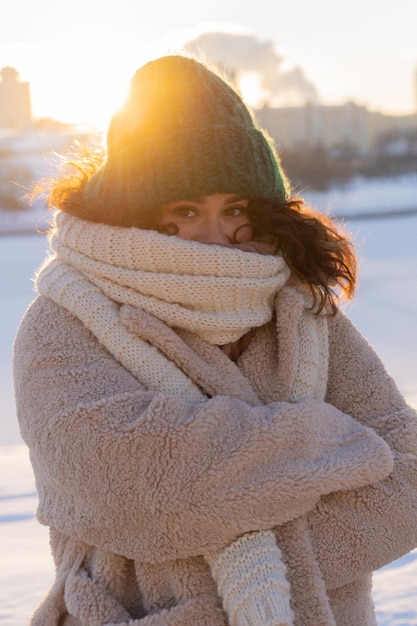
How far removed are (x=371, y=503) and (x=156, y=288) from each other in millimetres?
463

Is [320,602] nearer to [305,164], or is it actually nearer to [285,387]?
[285,387]

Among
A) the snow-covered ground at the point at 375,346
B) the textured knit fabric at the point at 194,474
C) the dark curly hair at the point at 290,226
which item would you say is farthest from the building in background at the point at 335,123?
the textured knit fabric at the point at 194,474

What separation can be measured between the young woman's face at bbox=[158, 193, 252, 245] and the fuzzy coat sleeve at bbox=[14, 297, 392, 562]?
25cm

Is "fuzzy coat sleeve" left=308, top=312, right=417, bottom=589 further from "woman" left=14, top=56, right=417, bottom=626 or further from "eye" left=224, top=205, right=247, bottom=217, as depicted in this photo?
"eye" left=224, top=205, right=247, bottom=217

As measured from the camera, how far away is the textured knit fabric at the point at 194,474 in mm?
1362

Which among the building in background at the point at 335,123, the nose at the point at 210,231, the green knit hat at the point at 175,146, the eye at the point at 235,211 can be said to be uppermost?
the green knit hat at the point at 175,146

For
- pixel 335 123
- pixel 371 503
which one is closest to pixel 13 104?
pixel 335 123

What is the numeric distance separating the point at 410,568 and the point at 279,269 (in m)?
1.61

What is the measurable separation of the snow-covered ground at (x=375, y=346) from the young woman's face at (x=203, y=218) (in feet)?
1.70

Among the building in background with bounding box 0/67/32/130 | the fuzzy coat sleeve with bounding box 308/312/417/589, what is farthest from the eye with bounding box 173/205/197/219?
the building in background with bounding box 0/67/32/130

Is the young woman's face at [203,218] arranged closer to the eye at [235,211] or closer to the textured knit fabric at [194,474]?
the eye at [235,211]

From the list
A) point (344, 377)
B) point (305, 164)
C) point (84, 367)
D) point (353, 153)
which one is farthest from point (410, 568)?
point (353, 153)

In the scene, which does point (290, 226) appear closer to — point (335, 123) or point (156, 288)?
point (156, 288)

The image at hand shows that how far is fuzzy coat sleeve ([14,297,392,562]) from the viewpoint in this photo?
136 centimetres
